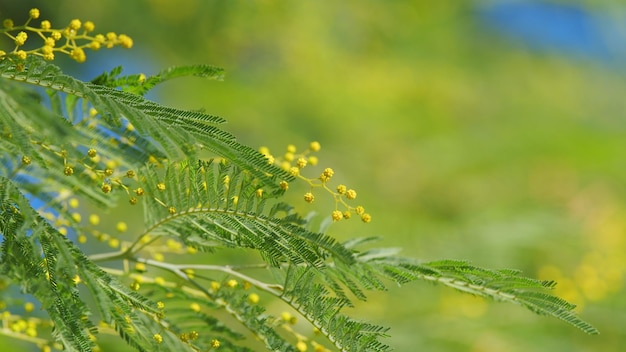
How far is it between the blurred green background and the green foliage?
1285 millimetres

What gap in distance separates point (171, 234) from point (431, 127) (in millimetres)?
3435

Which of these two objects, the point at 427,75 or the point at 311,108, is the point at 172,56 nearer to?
the point at 311,108

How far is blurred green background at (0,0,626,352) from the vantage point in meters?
2.49

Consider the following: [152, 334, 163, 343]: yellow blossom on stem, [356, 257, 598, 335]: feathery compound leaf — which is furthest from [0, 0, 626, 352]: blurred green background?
[152, 334, 163, 343]: yellow blossom on stem

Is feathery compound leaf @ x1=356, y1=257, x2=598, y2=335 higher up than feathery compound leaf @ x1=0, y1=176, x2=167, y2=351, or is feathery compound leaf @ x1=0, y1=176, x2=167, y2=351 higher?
feathery compound leaf @ x1=356, y1=257, x2=598, y2=335

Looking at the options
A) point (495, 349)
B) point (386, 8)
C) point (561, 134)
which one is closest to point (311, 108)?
point (386, 8)

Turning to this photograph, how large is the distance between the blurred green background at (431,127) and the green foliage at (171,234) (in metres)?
1.28

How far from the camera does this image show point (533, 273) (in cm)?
288

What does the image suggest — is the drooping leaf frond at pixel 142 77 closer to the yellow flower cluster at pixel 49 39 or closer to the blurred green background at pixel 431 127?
the yellow flower cluster at pixel 49 39

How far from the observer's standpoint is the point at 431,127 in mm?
4340

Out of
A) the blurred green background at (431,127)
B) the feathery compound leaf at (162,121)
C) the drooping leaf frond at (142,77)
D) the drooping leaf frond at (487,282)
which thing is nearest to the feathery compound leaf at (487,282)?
the drooping leaf frond at (487,282)

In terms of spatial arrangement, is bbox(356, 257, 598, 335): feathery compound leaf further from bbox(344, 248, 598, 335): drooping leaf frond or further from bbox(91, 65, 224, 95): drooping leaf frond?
bbox(91, 65, 224, 95): drooping leaf frond

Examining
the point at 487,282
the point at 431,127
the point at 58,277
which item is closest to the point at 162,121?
the point at 58,277

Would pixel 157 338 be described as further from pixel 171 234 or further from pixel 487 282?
pixel 487 282
